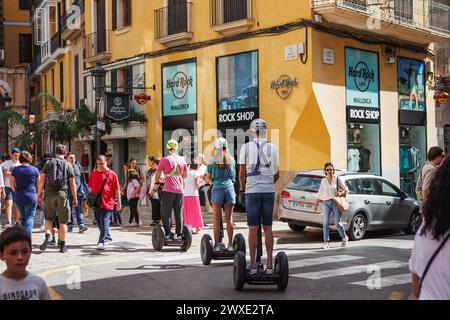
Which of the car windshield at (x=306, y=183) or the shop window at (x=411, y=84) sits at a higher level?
the shop window at (x=411, y=84)

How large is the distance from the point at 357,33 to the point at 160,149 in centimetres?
777

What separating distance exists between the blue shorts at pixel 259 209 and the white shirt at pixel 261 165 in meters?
0.07

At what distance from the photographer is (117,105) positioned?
21906mm

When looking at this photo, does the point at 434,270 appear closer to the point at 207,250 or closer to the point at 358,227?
the point at 207,250

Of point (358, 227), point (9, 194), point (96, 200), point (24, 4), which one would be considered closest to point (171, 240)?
point (96, 200)

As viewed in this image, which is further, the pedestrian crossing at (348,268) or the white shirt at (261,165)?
the pedestrian crossing at (348,268)

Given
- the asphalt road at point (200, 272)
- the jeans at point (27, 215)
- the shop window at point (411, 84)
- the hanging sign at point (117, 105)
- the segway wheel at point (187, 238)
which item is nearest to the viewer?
the asphalt road at point (200, 272)

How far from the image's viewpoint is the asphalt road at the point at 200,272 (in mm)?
7594

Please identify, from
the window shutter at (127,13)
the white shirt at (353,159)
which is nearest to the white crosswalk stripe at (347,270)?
the white shirt at (353,159)

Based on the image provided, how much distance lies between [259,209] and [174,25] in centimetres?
1516

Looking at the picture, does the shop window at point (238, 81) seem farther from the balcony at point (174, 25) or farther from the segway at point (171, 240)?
the segway at point (171, 240)
